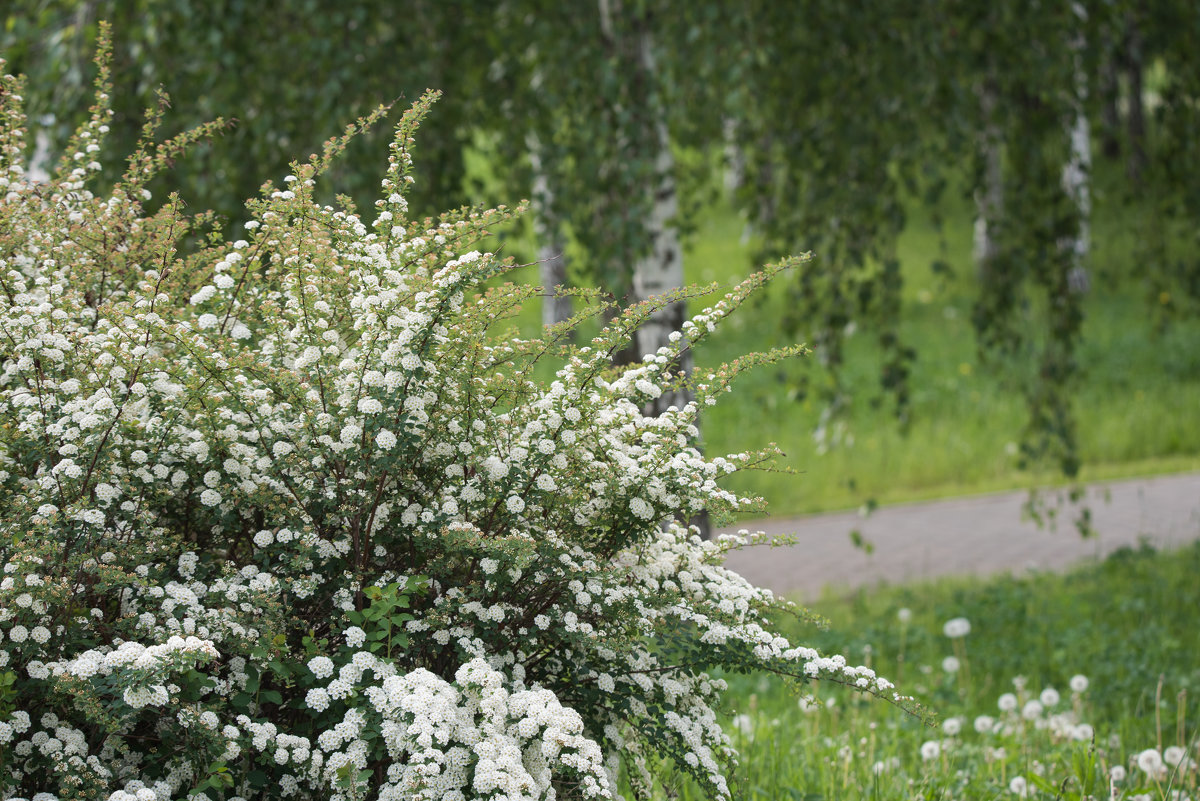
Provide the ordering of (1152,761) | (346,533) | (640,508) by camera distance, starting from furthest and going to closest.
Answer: (1152,761)
(346,533)
(640,508)

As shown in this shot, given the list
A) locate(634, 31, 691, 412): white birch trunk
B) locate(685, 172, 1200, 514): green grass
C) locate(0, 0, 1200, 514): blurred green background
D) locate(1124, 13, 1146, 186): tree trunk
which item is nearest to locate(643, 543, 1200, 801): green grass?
locate(0, 0, 1200, 514): blurred green background

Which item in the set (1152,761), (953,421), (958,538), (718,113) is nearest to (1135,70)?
(718,113)

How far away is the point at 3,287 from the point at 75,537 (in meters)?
0.62

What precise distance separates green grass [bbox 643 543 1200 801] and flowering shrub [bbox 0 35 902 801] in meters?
0.49

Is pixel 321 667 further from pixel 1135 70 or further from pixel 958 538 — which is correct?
pixel 958 538

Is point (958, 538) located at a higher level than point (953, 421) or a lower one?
lower

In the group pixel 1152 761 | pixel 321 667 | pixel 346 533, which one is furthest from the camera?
pixel 1152 761

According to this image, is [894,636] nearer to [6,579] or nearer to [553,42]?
[553,42]

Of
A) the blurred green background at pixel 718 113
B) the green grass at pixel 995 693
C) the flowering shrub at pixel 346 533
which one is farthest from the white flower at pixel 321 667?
the blurred green background at pixel 718 113

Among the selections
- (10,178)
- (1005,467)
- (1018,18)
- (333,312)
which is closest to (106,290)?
(10,178)

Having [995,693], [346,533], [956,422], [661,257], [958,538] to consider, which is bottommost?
[995,693]

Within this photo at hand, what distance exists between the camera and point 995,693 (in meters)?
4.71

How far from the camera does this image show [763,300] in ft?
13.5

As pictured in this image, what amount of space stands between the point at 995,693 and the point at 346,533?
11.6 ft
